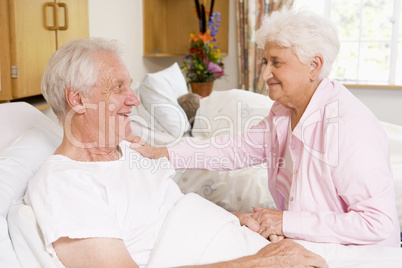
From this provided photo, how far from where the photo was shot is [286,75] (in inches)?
59.3

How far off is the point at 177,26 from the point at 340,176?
12.6 feet

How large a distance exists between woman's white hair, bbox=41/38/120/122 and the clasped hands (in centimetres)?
64

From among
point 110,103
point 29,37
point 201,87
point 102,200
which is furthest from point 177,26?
point 102,200

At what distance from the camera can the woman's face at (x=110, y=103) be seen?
128cm

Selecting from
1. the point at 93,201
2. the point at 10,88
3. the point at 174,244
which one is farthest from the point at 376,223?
the point at 10,88

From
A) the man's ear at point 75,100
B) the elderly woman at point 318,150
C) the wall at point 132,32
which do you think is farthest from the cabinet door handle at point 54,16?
the man's ear at point 75,100

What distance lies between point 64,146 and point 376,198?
920 mm

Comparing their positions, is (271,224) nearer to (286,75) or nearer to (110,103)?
(286,75)

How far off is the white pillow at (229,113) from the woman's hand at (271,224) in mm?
1270

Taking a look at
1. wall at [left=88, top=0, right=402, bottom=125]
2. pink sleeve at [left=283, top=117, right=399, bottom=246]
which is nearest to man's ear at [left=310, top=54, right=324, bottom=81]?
pink sleeve at [left=283, top=117, right=399, bottom=246]

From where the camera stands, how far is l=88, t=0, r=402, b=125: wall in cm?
315

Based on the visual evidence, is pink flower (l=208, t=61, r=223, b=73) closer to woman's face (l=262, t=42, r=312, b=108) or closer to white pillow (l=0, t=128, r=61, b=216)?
woman's face (l=262, t=42, r=312, b=108)

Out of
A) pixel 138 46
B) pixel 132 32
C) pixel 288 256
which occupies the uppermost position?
pixel 132 32
